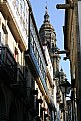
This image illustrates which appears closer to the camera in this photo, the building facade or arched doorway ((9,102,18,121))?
the building facade

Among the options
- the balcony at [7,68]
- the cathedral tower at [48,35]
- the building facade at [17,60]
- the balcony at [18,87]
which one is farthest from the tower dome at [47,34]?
the balcony at [7,68]

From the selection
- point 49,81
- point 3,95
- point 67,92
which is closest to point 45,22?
point 49,81

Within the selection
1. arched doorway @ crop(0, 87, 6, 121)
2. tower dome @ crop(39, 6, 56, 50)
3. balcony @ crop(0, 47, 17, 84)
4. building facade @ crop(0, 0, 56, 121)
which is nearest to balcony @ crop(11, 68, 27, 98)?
building facade @ crop(0, 0, 56, 121)

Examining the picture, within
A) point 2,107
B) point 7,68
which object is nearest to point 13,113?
point 2,107

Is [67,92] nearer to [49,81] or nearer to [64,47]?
[64,47]

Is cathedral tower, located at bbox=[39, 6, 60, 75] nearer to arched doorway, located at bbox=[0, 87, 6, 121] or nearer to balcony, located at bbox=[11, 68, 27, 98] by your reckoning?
balcony, located at bbox=[11, 68, 27, 98]

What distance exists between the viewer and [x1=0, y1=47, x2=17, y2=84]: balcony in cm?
1906

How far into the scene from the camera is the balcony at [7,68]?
Result: 19062 millimetres

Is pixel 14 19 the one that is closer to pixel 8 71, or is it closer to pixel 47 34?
pixel 8 71

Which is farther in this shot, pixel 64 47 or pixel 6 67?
pixel 64 47

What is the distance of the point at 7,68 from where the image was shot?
1970 centimetres

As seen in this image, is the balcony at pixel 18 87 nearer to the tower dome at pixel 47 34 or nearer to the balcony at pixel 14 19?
the balcony at pixel 14 19

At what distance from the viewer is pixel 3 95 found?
2133 cm

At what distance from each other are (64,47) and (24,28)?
2871 mm
